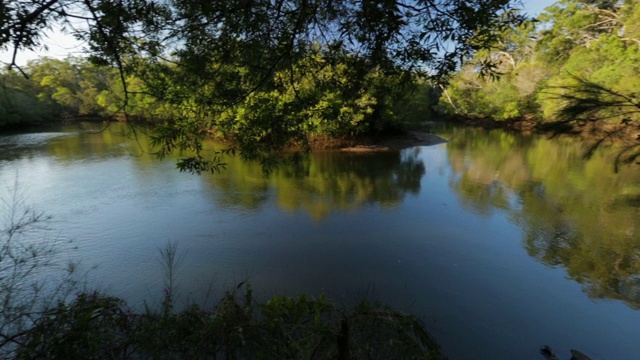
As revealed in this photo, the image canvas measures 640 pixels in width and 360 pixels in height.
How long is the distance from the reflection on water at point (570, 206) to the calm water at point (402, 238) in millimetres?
48

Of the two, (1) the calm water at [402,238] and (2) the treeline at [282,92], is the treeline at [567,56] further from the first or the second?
(2) the treeline at [282,92]

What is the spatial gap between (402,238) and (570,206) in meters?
5.76

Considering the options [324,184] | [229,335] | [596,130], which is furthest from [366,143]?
[229,335]

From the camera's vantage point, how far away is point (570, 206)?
35.4 feet

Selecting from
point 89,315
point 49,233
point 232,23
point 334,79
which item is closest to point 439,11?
point 334,79

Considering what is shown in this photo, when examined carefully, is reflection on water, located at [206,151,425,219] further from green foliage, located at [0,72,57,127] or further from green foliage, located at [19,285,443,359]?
green foliage, located at [0,72,57,127]

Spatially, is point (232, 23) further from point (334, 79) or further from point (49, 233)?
point (49, 233)

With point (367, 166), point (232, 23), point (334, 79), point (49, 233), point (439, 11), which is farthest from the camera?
point (367, 166)

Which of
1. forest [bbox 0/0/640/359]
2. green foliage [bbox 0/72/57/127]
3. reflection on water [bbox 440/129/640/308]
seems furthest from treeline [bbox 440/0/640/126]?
green foliage [bbox 0/72/57/127]

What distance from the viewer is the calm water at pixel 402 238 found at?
5.75m

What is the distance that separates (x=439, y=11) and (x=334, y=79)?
1.30 metres

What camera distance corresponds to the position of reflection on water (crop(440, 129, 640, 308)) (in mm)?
7121

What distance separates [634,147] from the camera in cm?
304

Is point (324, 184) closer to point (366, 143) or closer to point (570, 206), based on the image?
point (570, 206)
